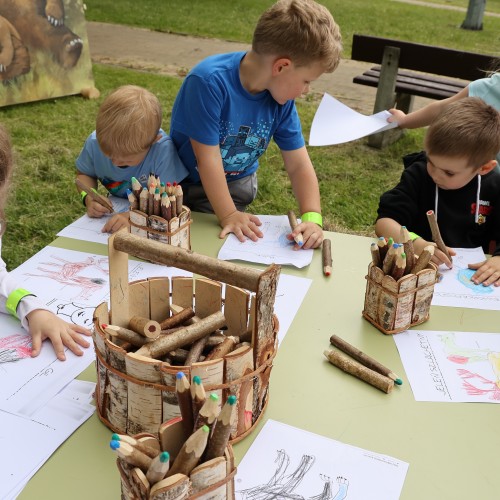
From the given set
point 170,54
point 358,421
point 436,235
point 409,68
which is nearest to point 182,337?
point 358,421

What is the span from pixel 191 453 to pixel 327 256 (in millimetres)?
Answer: 1022

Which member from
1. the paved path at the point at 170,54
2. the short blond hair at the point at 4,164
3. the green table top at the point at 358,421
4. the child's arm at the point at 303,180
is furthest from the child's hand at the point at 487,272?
the paved path at the point at 170,54

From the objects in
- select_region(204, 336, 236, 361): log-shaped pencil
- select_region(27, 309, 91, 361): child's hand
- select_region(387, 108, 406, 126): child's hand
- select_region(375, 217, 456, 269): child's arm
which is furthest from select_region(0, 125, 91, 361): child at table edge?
select_region(387, 108, 406, 126): child's hand

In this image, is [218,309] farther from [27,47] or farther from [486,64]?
[27,47]

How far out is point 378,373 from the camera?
122cm

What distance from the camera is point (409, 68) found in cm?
445

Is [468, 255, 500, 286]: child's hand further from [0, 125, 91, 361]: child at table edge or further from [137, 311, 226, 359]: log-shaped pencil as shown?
[0, 125, 91, 361]: child at table edge

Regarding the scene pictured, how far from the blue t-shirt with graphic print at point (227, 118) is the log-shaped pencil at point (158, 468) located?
4.33ft

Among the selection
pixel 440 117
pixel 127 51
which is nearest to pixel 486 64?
pixel 440 117

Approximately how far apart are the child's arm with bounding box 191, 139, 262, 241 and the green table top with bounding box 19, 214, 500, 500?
45cm

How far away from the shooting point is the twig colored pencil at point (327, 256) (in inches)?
64.1

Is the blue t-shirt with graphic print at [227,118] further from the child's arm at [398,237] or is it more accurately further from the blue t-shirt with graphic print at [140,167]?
the child's arm at [398,237]

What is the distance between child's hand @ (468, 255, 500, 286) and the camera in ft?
5.39

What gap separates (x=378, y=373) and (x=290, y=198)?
2.55m
